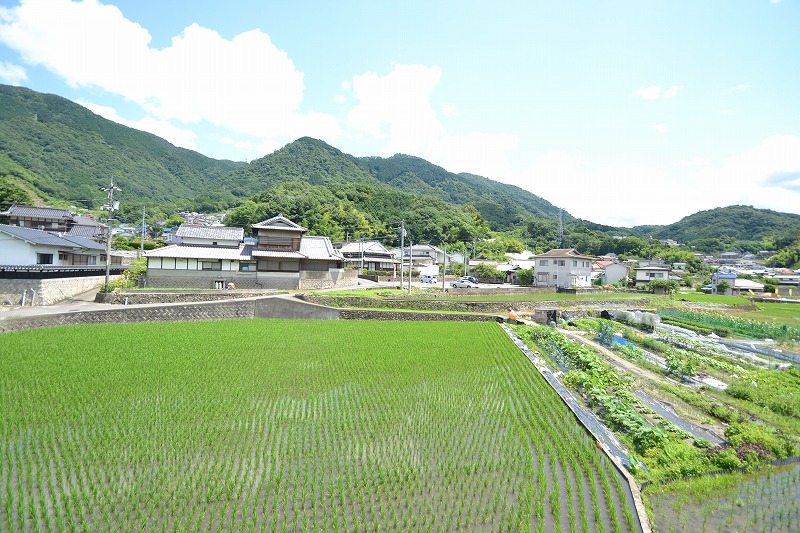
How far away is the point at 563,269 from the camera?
4319cm

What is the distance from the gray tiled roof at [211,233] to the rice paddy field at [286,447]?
Answer: 2206 centimetres

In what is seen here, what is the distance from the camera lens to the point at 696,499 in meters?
6.14

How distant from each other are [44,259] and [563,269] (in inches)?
1756

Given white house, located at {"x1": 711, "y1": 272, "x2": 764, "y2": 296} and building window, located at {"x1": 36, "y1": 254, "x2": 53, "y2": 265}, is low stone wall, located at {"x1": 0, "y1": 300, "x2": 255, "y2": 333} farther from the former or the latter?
white house, located at {"x1": 711, "y1": 272, "x2": 764, "y2": 296}

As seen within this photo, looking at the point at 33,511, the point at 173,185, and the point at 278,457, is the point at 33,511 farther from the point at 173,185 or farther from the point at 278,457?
the point at 173,185

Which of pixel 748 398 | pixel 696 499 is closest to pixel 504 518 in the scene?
pixel 696 499

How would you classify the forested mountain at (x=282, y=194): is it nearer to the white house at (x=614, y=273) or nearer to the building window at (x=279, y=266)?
the white house at (x=614, y=273)

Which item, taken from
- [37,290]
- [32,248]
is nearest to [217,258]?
[32,248]

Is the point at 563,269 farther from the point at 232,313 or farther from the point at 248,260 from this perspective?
the point at 232,313

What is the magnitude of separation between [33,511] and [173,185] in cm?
12776

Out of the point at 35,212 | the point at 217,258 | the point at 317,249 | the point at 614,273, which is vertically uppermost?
the point at 35,212

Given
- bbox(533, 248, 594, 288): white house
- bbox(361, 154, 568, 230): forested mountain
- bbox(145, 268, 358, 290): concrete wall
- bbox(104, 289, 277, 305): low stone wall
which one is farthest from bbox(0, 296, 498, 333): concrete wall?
bbox(361, 154, 568, 230): forested mountain

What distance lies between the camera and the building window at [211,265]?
29703 mm

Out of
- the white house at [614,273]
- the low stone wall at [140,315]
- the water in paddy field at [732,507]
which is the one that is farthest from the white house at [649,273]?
the water in paddy field at [732,507]
